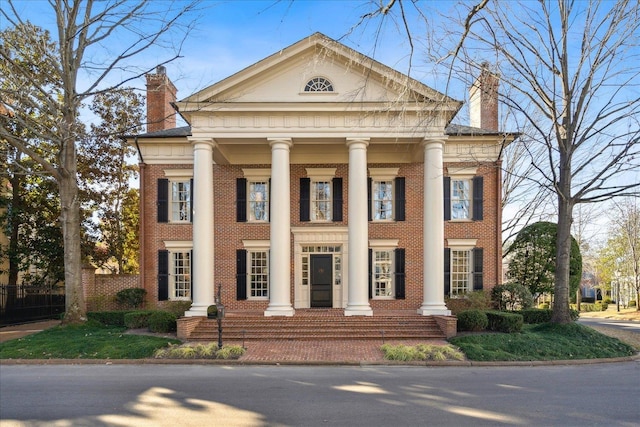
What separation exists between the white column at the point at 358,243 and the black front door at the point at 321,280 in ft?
10.8

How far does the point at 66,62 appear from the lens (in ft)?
52.7

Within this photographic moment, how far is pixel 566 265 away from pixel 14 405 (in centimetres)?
1510

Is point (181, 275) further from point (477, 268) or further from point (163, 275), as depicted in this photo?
point (477, 268)

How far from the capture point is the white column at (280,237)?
16250 mm

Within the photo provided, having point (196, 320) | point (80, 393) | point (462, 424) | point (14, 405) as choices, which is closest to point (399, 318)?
point (196, 320)

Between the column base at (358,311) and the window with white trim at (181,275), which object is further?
the window with white trim at (181,275)

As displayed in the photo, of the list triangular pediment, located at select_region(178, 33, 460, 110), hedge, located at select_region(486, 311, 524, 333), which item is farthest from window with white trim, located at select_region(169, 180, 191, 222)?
hedge, located at select_region(486, 311, 524, 333)

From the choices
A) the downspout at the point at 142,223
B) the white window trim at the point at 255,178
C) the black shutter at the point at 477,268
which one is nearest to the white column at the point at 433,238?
the black shutter at the point at 477,268

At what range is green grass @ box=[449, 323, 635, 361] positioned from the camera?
40.2 ft

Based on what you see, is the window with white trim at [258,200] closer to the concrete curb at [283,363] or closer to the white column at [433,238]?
the white column at [433,238]

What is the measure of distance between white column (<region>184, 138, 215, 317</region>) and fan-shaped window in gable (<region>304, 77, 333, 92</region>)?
4.19 metres

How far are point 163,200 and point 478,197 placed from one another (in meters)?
13.7

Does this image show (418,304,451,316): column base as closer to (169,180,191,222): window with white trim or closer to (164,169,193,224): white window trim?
(164,169,193,224): white window trim

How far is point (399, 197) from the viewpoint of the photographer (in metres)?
19.7
